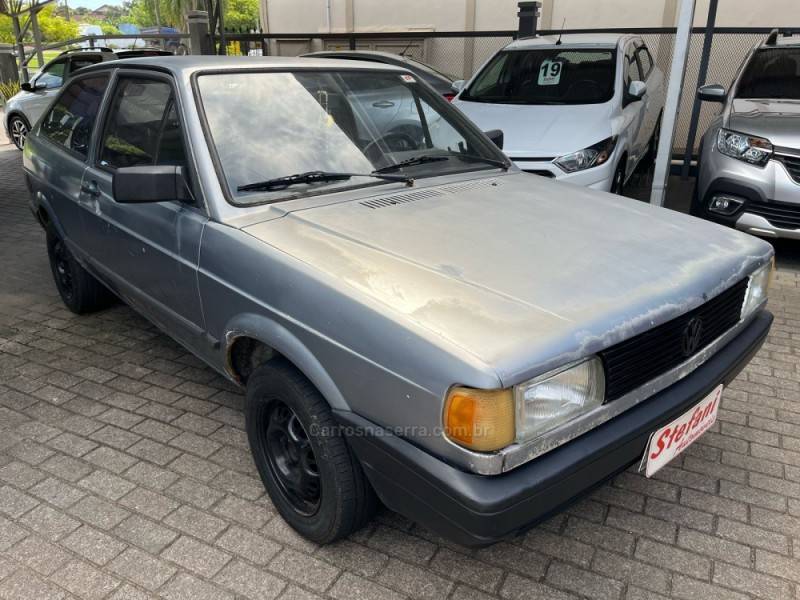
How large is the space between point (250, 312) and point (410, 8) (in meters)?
15.2

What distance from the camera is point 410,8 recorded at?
51.5 feet

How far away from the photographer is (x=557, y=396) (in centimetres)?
184

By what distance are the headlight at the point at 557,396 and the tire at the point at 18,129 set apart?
11.8 meters

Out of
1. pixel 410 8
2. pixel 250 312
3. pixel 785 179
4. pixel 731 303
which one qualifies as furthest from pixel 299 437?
pixel 410 8

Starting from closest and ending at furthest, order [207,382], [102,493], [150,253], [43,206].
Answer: [102,493]
[150,253]
[207,382]
[43,206]

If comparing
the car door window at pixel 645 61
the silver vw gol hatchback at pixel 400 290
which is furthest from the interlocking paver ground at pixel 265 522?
the car door window at pixel 645 61

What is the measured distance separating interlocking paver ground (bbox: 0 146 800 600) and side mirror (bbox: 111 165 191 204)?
120 centimetres

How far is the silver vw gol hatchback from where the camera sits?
5.86ft

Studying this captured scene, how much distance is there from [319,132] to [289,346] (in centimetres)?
113

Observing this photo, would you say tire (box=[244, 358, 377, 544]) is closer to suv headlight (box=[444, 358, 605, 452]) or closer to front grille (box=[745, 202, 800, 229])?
suv headlight (box=[444, 358, 605, 452])

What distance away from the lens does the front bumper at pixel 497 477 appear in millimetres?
1736

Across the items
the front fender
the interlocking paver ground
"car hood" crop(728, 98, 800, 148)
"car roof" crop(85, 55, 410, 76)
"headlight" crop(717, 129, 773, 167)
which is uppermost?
"car roof" crop(85, 55, 410, 76)

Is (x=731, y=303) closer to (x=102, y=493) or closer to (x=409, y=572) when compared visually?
Result: (x=409, y=572)

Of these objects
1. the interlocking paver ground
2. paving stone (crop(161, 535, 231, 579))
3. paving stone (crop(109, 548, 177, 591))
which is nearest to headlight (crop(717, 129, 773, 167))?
the interlocking paver ground
